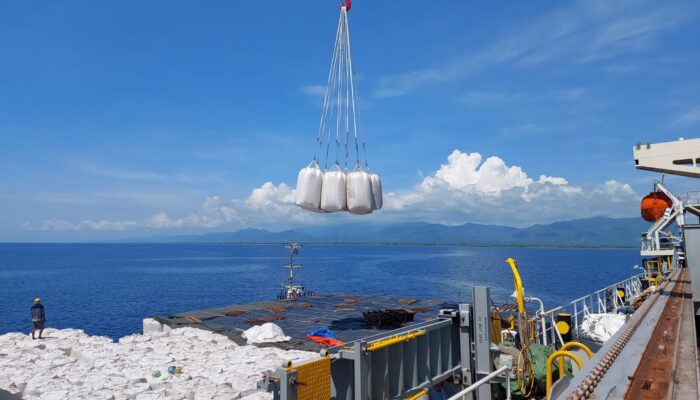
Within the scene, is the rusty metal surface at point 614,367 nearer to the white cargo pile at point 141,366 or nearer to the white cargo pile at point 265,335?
the white cargo pile at point 141,366

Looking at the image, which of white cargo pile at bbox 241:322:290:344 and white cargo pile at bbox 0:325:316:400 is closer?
white cargo pile at bbox 0:325:316:400

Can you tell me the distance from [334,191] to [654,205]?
28.2 meters

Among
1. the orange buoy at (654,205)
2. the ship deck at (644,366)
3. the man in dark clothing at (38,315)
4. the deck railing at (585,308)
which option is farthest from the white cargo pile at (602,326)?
the man in dark clothing at (38,315)

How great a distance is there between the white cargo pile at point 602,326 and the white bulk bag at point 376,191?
10.2m

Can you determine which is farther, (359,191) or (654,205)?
(654,205)

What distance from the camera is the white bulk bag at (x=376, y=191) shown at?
15984mm

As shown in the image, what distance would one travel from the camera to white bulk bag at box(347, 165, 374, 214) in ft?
50.1

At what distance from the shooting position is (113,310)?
56344mm

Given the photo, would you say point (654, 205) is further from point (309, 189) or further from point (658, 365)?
point (658, 365)

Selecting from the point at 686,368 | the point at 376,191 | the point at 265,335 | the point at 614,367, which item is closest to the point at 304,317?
the point at 265,335

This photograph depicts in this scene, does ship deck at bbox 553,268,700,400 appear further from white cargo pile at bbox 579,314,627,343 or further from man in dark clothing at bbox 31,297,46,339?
man in dark clothing at bbox 31,297,46,339

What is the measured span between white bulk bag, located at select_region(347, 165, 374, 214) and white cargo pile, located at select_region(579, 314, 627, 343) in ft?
35.1

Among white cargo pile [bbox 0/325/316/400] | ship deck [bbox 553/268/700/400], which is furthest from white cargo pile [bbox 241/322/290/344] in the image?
ship deck [bbox 553/268/700/400]

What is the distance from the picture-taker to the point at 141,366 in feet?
54.9
